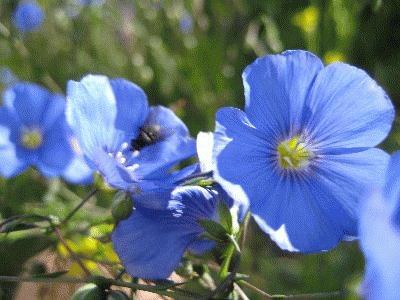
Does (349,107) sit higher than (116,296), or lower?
higher

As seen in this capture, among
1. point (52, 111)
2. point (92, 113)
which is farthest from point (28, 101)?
point (92, 113)

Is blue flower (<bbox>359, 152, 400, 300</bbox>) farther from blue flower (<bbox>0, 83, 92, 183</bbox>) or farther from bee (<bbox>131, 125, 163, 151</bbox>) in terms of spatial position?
blue flower (<bbox>0, 83, 92, 183</bbox>)

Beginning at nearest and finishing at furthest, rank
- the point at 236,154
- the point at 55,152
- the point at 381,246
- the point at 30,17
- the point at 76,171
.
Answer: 1. the point at 381,246
2. the point at 236,154
3. the point at 76,171
4. the point at 55,152
5. the point at 30,17

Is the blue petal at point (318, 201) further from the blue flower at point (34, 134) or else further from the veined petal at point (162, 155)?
the blue flower at point (34, 134)

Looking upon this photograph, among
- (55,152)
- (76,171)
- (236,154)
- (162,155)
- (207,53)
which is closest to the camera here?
(236,154)

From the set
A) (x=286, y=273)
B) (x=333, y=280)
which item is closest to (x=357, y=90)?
(x=333, y=280)

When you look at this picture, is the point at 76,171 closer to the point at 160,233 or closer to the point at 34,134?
the point at 34,134

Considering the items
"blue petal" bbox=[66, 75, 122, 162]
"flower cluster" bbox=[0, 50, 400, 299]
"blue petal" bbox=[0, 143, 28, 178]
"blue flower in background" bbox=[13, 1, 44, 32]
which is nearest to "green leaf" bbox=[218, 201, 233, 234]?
"flower cluster" bbox=[0, 50, 400, 299]
